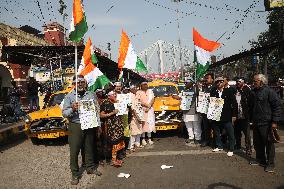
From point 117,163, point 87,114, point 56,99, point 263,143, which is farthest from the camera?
point 56,99

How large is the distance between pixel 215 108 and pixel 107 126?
112 inches

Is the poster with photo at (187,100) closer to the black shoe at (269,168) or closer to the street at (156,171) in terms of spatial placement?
the street at (156,171)

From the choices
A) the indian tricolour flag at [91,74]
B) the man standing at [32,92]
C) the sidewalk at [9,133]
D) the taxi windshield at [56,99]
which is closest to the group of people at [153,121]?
the indian tricolour flag at [91,74]

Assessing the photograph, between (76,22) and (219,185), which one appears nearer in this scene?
(219,185)

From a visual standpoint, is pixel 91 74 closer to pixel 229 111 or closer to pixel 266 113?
pixel 229 111

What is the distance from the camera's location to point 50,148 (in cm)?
1022

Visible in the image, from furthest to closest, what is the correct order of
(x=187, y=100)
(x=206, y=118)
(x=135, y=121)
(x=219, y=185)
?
(x=187, y=100) → (x=135, y=121) → (x=206, y=118) → (x=219, y=185)

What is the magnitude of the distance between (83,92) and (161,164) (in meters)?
2.47

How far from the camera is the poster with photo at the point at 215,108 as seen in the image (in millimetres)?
8078

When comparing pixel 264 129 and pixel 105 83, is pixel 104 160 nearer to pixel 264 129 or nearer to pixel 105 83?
pixel 105 83

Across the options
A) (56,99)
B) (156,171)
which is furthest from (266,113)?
(56,99)

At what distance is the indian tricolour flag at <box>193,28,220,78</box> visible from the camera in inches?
362

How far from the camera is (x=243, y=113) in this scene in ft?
25.9

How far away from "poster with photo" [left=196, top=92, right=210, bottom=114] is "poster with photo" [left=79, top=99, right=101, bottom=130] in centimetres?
349
